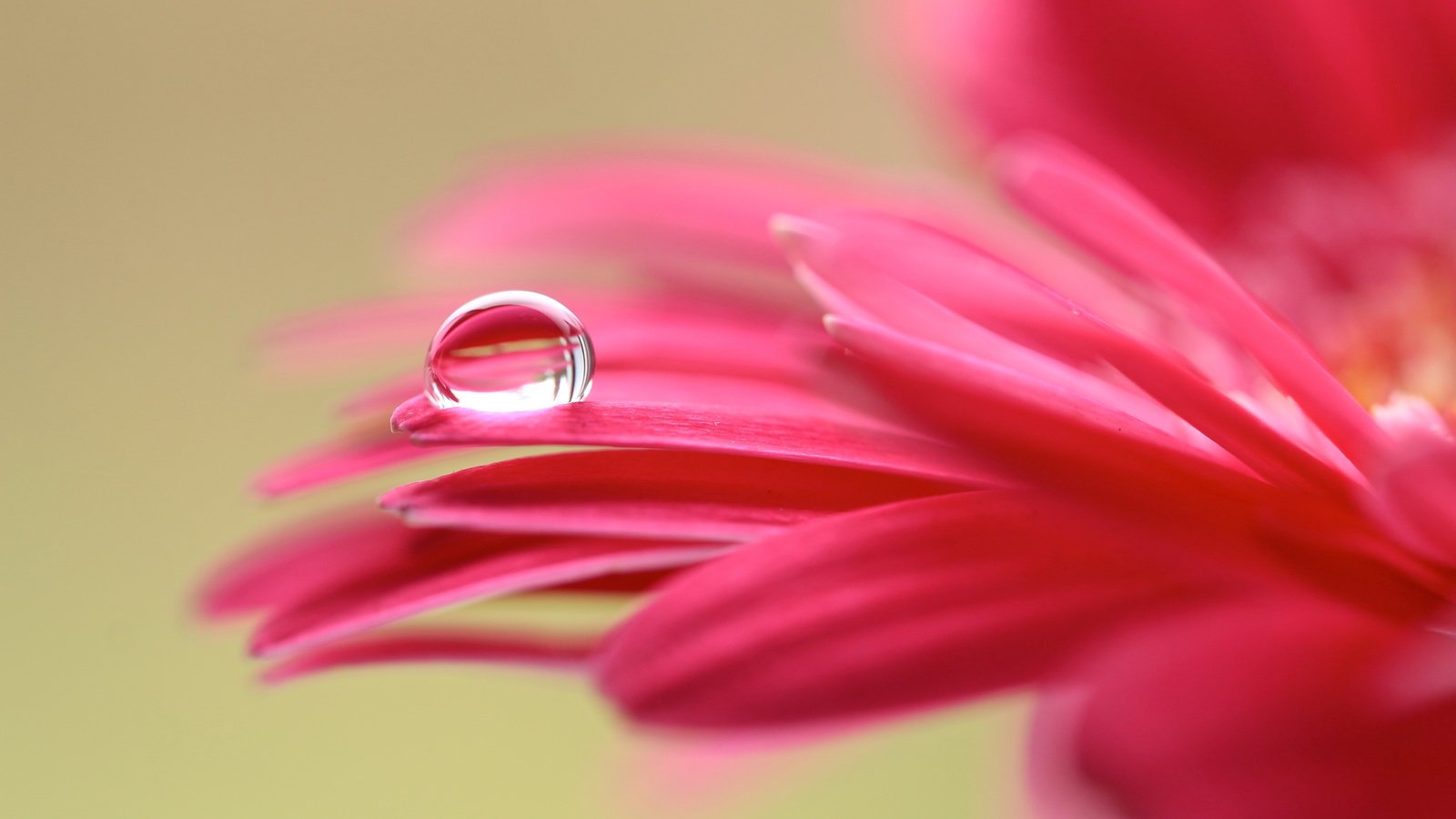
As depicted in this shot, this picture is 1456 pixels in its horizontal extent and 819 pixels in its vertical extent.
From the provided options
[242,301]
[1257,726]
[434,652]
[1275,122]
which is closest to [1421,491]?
[1257,726]

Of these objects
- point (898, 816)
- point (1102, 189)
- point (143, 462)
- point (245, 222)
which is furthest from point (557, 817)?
point (1102, 189)

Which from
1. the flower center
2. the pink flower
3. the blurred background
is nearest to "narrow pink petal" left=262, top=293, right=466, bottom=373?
the pink flower

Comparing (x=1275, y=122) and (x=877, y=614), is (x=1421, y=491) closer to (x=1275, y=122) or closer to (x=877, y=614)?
(x=877, y=614)

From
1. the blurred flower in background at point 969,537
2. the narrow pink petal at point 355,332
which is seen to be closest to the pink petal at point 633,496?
the blurred flower in background at point 969,537

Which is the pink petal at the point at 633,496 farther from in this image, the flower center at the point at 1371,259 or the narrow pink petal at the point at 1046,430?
the flower center at the point at 1371,259

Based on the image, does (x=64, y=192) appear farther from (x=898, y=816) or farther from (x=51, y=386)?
(x=898, y=816)

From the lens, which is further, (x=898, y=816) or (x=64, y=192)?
(x=64, y=192)
